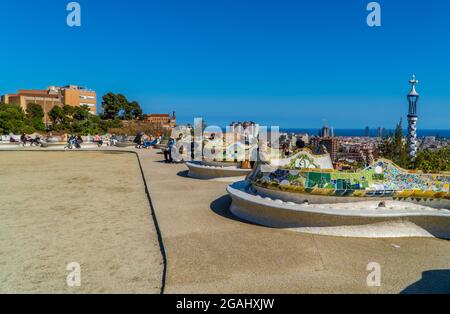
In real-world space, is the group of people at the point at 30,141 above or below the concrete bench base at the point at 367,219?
above

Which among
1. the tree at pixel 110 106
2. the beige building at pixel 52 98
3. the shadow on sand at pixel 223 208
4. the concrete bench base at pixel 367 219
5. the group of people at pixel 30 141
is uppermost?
the beige building at pixel 52 98

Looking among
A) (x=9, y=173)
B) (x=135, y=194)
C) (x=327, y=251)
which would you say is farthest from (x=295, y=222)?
(x=9, y=173)

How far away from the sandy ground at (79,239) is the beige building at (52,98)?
289ft

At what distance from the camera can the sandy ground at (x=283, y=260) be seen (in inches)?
147

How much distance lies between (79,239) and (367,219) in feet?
15.4

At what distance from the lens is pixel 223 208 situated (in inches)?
294

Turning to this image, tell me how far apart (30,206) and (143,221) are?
10.6ft

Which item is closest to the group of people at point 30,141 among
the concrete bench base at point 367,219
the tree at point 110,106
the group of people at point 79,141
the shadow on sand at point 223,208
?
the group of people at point 79,141

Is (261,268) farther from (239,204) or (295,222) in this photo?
(239,204)

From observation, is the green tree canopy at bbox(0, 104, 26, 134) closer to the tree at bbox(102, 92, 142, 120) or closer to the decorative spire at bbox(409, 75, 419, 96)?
the tree at bbox(102, 92, 142, 120)

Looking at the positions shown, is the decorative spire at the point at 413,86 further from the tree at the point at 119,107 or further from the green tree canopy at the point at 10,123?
the tree at the point at 119,107

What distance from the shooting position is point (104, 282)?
3955mm

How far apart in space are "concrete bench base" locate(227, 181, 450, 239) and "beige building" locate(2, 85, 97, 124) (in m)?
93.0

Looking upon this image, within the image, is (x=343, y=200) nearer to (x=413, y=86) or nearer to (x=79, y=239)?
(x=79, y=239)
